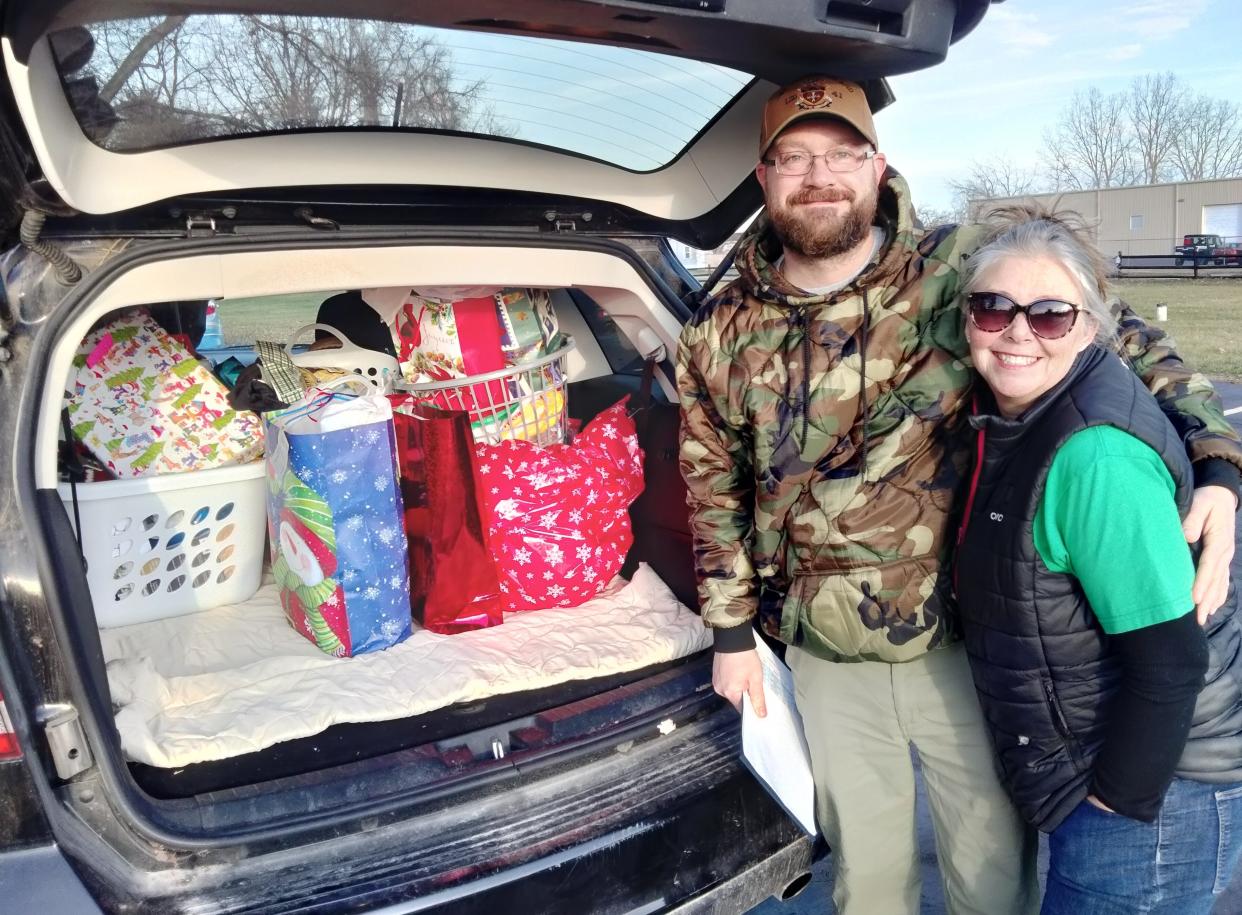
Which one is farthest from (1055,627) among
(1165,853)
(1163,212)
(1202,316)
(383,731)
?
(1163,212)

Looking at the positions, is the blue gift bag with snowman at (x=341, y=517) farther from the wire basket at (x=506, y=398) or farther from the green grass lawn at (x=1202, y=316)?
the green grass lawn at (x=1202, y=316)

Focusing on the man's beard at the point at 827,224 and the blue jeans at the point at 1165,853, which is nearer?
the blue jeans at the point at 1165,853

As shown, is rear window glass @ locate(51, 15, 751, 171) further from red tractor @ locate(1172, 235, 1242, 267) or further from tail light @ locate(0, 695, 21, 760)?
red tractor @ locate(1172, 235, 1242, 267)

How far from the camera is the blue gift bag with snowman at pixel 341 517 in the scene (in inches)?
84.6

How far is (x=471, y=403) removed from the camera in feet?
8.40

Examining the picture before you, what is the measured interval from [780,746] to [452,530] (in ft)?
3.15

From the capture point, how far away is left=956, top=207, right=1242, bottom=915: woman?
51.7 inches

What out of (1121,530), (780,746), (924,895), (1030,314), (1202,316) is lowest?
(924,895)

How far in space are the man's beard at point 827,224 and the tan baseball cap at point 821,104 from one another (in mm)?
133

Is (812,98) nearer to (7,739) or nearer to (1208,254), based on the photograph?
(7,739)

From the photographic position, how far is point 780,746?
1.87 metres

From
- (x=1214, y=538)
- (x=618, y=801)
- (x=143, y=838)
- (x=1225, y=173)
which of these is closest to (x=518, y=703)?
(x=618, y=801)

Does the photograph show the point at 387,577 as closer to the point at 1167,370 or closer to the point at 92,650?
the point at 92,650

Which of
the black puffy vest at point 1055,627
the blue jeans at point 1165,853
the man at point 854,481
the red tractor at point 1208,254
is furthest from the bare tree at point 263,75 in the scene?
the red tractor at point 1208,254
